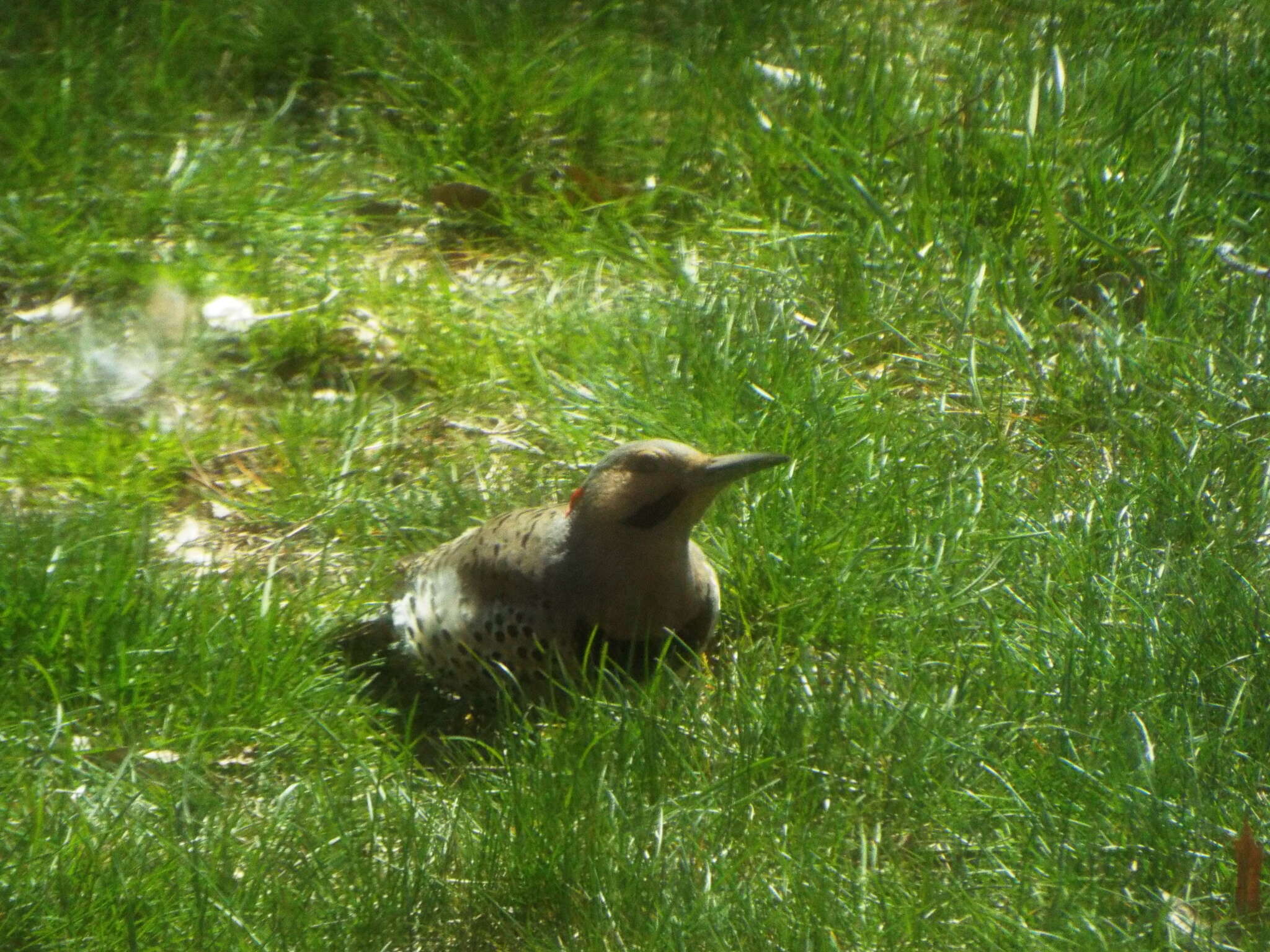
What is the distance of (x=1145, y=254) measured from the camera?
17.4ft

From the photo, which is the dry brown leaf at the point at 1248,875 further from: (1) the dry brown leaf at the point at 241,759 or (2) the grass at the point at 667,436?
(1) the dry brown leaf at the point at 241,759

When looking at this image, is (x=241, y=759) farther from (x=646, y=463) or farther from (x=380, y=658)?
(x=646, y=463)

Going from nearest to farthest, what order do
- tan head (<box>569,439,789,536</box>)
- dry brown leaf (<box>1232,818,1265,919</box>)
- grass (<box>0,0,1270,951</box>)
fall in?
dry brown leaf (<box>1232,818,1265,919</box>), grass (<box>0,0,1270,951</box>), tan head (<box>569,439,789,536</box>)

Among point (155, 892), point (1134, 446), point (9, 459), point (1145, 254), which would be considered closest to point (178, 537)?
point (9, 459)

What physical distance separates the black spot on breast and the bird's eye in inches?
2.8

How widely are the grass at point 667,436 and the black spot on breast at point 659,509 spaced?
42 cm

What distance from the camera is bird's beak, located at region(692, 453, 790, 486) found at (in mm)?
3773

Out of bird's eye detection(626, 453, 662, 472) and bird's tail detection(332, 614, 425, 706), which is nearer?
bird's eye detection(626, 453, 662, 472)

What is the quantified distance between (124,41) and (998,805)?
15.4 feet

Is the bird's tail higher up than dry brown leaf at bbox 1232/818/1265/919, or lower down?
lower down

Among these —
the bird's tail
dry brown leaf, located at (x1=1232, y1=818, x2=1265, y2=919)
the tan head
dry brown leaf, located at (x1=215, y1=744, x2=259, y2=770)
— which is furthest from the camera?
the bird's tail

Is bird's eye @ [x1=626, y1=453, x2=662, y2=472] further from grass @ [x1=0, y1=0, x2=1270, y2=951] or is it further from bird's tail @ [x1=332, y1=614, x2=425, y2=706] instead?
bird's tail @ [x1=332, y1=614, x2=425, y2=706]

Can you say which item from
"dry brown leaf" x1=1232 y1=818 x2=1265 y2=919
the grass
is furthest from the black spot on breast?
"dry brown leaf" x1=1232 y1=818 x2=1265 y2=919

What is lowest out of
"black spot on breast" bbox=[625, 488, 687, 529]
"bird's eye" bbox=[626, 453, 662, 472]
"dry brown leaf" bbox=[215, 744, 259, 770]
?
"dry brown leaf" bbox=[215, 744, 259, 770]
